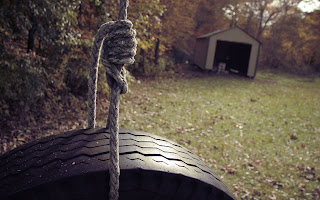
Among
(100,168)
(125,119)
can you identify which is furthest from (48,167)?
(125,119)

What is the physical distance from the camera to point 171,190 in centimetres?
112

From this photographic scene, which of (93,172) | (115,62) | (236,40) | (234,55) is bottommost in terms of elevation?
(93,172)

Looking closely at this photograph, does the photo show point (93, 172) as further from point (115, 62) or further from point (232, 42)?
point (232, 42)

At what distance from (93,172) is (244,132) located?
5.74 metres

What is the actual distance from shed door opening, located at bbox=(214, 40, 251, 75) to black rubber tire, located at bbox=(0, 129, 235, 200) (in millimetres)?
17807

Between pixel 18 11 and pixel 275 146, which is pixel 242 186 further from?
pixel 18 11

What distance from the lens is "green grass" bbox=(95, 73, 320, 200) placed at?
3955 millimetres

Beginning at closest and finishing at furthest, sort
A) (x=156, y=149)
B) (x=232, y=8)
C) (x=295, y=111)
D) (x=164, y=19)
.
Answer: (x=156, y=149), (x=295, y=111), (x=164, y=19), (x=232, y=8)

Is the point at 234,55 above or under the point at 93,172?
above

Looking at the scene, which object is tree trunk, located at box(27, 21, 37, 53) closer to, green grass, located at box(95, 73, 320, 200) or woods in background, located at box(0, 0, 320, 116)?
woods in background, located at box(0, 0, 320, 116)

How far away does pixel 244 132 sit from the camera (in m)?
6.12

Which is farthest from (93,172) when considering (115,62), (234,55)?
(234,55)

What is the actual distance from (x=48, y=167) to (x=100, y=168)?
0.82ft

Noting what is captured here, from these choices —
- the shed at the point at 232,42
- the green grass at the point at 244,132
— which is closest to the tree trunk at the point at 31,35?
the green grass at the point at 244,132
